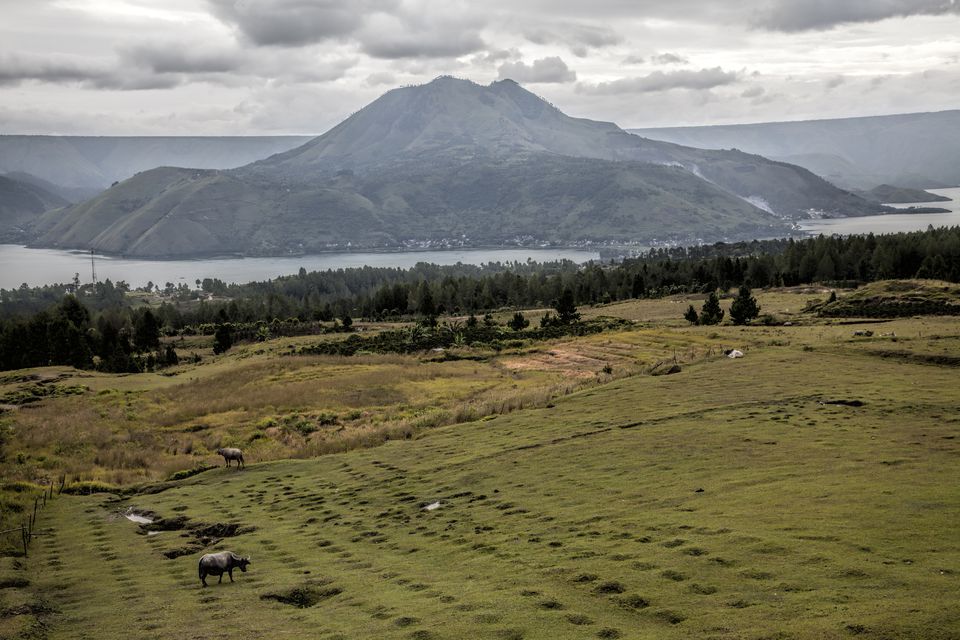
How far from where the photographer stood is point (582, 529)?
57.8 ft

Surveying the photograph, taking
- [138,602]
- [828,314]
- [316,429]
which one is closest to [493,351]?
[316,429]

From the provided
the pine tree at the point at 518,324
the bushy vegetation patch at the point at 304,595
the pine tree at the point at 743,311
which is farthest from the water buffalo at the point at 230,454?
the pine tree at the point at 518,324

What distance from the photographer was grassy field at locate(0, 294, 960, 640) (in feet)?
40.1

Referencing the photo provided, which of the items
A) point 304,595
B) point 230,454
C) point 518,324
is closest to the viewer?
point 304,595

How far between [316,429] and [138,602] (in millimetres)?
27785

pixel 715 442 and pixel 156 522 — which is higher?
pixel 715 442

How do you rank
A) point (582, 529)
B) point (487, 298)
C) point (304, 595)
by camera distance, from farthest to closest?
point (487, 298), point (582, 529), point (304, 595)

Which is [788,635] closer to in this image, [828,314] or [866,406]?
[866,406]

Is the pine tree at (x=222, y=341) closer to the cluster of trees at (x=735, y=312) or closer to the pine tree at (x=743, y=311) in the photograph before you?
the cluster of trees at (x=735, y=312)

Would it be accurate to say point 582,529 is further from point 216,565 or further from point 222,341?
point 222,341

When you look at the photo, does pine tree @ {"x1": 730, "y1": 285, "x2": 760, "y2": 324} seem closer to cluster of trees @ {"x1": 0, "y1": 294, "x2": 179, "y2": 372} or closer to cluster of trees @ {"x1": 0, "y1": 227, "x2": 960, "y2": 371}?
cluster of trees @ {"x1": 0, "y1": 227, "x2": 960, "y2": 371}

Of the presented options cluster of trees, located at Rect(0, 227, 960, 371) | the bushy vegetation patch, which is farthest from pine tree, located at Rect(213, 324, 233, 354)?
the bushy vegetation patch

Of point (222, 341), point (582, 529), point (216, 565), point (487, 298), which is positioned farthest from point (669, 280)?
point (216, 565)

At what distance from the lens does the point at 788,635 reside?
10.2m
